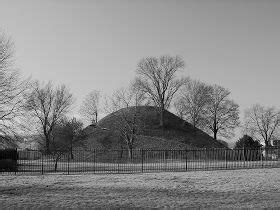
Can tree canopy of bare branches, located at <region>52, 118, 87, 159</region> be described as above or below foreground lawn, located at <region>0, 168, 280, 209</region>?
above

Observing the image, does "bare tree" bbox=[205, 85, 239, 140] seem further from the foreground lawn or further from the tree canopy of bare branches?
the foreground lawn

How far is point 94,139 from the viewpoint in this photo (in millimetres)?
53656

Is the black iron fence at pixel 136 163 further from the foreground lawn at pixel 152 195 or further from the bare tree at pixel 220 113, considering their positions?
the bare tree at pixel 220 113

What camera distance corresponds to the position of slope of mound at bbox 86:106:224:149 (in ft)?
170

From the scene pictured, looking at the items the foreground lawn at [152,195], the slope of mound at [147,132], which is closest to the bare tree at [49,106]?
the slope of mound at [147,132]

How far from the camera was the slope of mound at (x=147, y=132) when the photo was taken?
170 feet

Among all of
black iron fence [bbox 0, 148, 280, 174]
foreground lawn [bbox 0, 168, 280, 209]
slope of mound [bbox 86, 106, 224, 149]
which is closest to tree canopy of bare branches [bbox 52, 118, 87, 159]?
slope of mound [bbox 86, 106, 224, 149]

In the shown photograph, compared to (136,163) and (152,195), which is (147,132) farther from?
(152,195)

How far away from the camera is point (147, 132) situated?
2283 inches

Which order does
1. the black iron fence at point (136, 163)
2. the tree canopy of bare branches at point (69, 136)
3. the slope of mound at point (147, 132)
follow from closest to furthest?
the black iron fence at point (136, 163), the tree canopy of bare branches at point (69, 136), the slope of mound at point (147, 132)

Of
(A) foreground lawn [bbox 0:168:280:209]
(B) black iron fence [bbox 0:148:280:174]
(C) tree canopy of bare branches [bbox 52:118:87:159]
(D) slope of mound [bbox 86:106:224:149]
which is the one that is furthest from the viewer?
(D) slope of mound [bbox 86:106:224:149]

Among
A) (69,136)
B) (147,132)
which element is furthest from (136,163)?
(147,132)

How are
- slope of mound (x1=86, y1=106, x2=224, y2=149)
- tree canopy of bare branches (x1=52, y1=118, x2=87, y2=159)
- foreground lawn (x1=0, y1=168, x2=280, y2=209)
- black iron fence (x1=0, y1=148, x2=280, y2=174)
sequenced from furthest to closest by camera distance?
slope of mound (x1=86, y1=106, x2=224, y2=149) → tree canopy of bare branches (x1=52, y1=118, x2=87, y2=159) → black iron fence (x1=0, y1=148, x2=280, y2=174) → foreground lawn (x1=0, y1=168, x2=280, y2=209)

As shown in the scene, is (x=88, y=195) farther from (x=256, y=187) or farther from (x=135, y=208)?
(x=256, y=187)
